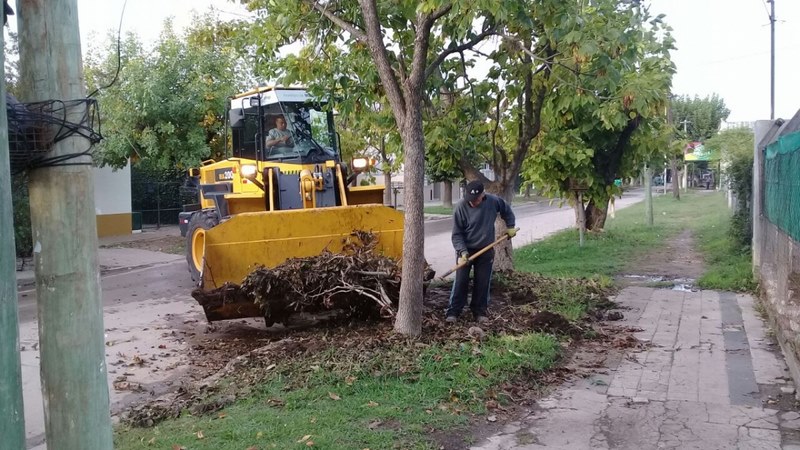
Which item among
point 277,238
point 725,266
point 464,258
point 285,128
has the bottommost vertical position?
point 725,266

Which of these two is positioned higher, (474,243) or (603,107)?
(603,107)

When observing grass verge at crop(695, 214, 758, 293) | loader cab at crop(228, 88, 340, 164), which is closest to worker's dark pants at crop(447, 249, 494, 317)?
loader cab at crop(228, 88, 340, 164)

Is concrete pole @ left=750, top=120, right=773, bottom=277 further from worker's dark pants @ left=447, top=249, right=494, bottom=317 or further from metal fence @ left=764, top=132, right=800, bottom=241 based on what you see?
worker's dark pants @ left=447, top=249, right=494, bottom=317

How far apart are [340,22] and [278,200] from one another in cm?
335

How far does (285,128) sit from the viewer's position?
35.6 feet

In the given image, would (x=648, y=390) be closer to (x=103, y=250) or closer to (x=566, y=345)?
(x=566, y=345)

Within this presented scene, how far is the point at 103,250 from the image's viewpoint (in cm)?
1916

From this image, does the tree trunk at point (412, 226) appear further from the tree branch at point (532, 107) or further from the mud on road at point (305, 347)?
the tree branch at point (532, 107)

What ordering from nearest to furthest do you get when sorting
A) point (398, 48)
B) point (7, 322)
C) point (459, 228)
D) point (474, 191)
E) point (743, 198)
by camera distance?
point (7, 322), point (474, 191), point (459, 228), point (398, 48), point (743, 198)

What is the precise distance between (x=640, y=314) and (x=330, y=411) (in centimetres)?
546

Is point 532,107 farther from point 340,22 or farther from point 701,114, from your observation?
point 701,114

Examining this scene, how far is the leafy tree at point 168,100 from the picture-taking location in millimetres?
17688

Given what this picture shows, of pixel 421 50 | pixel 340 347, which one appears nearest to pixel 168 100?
pixel 421 50

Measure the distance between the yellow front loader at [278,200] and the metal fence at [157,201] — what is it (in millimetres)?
14668
